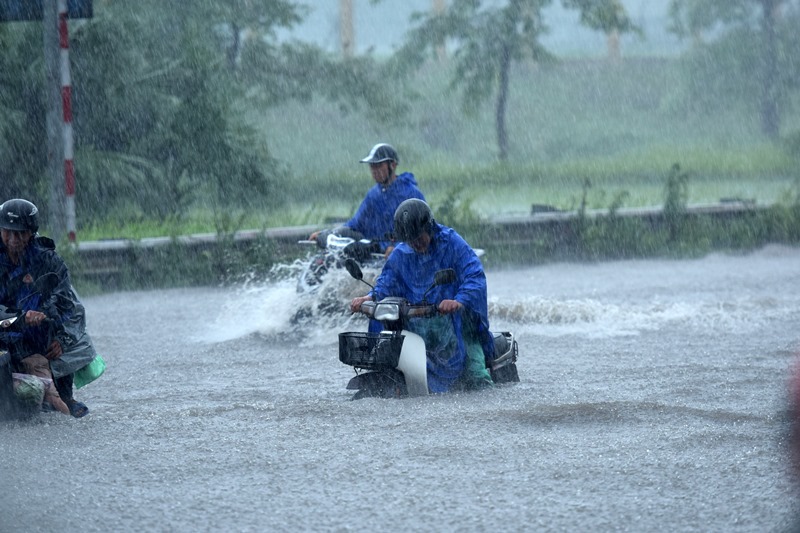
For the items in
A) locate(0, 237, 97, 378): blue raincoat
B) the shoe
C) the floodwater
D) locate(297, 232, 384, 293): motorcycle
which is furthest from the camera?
locate(297, 232, 384, 293): motorcycle

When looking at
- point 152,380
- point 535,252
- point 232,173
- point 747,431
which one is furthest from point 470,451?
point 232,173

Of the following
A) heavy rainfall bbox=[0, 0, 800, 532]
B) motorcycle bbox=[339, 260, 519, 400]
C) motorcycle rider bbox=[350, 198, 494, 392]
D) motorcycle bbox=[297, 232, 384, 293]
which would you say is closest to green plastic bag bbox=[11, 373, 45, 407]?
heavy rainfall bbox=[0, 0, 800, 532]

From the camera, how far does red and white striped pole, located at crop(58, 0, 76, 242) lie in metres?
16.3

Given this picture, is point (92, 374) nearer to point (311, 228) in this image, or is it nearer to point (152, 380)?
point (152, 380)

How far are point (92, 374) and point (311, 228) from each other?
8112mm

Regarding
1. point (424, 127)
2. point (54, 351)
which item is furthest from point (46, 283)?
point (424, 127)

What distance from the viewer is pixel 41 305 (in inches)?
320

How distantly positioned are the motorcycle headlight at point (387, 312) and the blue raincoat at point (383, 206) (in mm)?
3281

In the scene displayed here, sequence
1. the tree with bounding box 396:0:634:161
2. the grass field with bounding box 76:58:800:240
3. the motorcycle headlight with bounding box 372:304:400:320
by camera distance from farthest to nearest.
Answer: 1. the tree with bounding box 396:0:634:161
2. the grass field with bounding box 76:58:800:240
3. the motorcycle headlight with bounding box 372:304:400:320

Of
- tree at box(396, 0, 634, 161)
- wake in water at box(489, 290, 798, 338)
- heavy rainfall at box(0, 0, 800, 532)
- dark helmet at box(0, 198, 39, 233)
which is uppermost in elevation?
tree at box(396, 0, 634, 161)

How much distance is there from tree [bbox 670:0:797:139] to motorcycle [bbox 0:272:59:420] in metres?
38.9

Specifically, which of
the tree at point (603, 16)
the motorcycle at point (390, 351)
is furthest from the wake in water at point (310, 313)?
the tree at point (603, 16)

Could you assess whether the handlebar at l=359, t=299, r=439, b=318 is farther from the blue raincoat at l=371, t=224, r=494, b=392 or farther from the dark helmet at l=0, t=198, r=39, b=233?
the dark helmet at l=0, t=198, r=39, b=233

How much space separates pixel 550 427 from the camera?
24.3 ft
